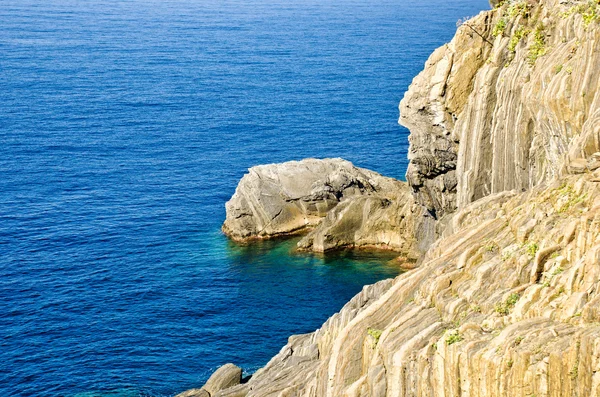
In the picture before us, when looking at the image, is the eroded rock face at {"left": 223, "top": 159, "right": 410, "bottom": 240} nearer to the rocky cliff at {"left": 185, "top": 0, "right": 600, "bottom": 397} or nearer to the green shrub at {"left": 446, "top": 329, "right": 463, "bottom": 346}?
the rocky cliff at {"left": 185, "top": 0, "right": 600, "bottom": 397}

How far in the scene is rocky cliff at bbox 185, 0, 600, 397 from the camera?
3841 centimetres

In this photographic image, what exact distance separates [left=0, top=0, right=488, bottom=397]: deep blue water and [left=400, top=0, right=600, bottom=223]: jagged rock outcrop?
16819mm

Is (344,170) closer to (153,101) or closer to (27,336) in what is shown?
(27,336)

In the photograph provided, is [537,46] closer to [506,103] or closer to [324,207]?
[506,103]

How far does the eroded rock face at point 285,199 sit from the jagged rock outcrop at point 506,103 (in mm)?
18136

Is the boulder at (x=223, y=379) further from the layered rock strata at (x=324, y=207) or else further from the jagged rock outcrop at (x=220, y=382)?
the layered rock strata at (x=324, y=207)

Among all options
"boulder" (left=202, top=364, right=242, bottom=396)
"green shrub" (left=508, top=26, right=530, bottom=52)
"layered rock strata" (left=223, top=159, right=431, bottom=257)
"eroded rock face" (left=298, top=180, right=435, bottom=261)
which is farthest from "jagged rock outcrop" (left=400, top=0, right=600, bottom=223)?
"boulder" (left=202, top=364, right=242, bottom=396)

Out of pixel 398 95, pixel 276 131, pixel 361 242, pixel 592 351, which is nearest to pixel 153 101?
pixel 276 131

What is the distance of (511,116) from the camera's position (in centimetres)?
6844

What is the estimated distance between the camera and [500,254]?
4756 centimetres

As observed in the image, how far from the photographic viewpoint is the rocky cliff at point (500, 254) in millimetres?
38406

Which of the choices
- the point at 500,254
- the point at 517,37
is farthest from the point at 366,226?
the point at 500,254

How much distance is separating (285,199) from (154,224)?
52.2 feet

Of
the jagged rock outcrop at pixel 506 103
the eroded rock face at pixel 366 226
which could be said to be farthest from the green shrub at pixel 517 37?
the eroded rock face at pixel 366 226
